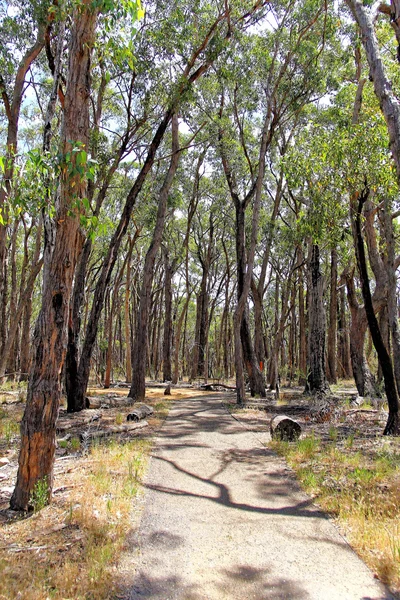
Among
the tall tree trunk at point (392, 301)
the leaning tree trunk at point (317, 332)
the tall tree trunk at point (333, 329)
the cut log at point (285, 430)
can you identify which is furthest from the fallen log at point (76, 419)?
the tall tree trunk at point (333, 329)

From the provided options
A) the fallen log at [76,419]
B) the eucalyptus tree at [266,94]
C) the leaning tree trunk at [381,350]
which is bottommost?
the fallen log at [76,419]

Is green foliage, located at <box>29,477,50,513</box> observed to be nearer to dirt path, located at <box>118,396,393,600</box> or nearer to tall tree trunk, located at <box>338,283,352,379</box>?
dirt path, located at <box>118,396,393,600</box>

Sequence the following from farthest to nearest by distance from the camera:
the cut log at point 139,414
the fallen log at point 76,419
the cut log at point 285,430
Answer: the cut log at point 139,414, the fallen log at point 76,419, the cut log at point 285,430

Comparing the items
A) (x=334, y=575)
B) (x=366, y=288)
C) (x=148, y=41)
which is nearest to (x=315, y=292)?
(x=366, y=288)

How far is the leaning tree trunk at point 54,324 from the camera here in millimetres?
4844

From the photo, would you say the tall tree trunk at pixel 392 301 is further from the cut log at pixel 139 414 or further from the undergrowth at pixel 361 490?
the cut log at pixel 139 414

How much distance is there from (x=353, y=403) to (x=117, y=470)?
8900 mm

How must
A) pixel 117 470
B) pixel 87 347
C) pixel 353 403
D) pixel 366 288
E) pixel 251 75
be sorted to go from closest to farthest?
pixel 117 470, pixel 366 288, pixel 87 347, pixel 353 403, pixel 251 75

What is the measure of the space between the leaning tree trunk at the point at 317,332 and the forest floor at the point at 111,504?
5.23 metres

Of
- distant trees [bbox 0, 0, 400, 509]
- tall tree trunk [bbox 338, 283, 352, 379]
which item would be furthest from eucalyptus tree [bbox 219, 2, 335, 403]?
tall tree trunk [bbox 338, 283, 352, 379]

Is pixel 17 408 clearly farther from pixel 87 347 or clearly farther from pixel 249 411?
pixel 249 411

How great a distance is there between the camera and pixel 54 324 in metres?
4.97

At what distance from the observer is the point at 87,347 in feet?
39.2

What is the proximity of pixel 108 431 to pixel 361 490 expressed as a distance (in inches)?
207
